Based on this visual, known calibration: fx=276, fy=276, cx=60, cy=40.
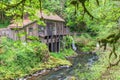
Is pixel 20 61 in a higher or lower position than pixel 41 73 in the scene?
higher

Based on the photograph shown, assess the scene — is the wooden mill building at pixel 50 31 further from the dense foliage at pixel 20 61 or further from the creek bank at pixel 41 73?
the creek bank at pixel 41 73

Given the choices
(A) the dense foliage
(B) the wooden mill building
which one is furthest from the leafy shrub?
(B) the wooden mill building

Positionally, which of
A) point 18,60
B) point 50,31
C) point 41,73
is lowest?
point 41,73

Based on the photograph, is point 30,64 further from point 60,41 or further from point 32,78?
point 60,41

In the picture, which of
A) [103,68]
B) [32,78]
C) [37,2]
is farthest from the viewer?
[32,78]

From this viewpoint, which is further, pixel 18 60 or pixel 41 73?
pixel 41 73

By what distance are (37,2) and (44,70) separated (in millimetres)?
22127

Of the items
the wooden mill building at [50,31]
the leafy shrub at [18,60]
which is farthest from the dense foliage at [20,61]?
the wooden mill building at [50,31]

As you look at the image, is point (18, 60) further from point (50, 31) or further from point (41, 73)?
point (50, 31)

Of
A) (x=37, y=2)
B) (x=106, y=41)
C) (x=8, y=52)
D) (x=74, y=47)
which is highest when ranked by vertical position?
(x=37, y=2)

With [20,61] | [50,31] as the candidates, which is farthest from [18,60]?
[50,31]

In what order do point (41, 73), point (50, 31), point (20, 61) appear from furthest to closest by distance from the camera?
point (50, 31) → point (41, 73) → point (20, 61)

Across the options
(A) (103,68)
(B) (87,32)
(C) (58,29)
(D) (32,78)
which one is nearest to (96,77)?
(A) (103,68)

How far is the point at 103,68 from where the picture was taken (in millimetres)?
15367
